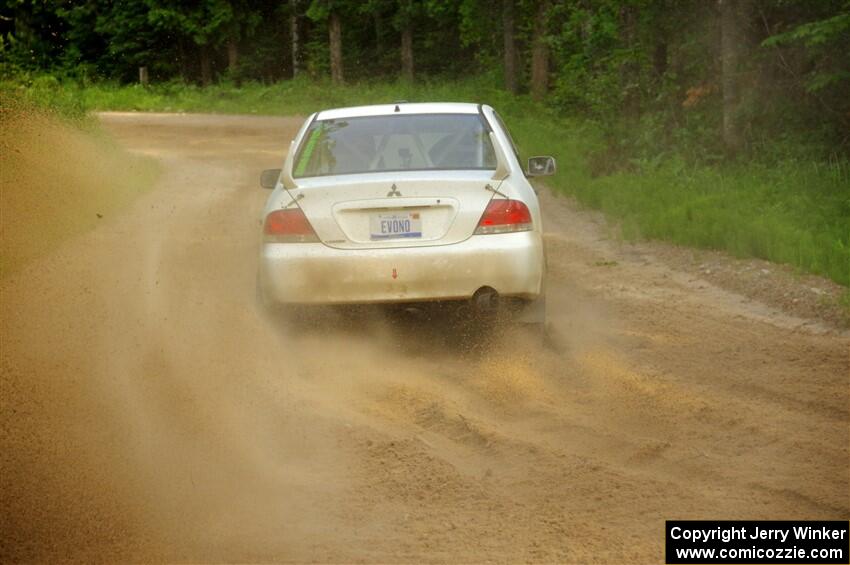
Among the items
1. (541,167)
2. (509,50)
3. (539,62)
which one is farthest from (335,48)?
(541,167)

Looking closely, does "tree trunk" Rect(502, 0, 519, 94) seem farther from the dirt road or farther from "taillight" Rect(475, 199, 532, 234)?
"taillight" Rect(475, 199, 532, 234)

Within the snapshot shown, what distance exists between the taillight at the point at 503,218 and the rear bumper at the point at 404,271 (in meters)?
0.05

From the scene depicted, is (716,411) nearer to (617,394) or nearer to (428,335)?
(617,394)

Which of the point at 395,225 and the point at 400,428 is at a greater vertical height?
the point at 395,225

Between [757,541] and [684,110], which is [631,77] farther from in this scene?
[757,541]

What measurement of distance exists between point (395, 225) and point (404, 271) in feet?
1.01

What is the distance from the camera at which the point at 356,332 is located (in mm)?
8391

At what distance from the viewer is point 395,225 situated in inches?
307

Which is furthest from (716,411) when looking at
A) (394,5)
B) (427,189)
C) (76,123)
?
(394,5)

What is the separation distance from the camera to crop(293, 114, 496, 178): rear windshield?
847 centimetres

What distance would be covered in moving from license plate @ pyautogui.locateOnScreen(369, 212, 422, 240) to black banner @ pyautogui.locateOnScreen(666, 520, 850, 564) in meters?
3.34

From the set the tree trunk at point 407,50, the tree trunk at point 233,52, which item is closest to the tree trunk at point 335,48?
the tree trunk at point 407,50

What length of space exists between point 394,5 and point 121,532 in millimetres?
53739

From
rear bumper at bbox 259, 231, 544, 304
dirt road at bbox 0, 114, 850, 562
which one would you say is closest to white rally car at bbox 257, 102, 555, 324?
rear bumper at bbox 259, 231, 544, 304
